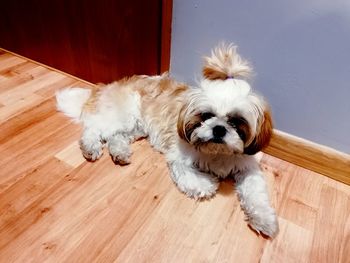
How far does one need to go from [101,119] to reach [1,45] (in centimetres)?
125

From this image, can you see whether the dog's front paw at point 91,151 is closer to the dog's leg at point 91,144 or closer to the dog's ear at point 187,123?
the dog's leg at point 91,144

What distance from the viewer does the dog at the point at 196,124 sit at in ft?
3.35

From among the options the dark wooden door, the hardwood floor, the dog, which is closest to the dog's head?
the dog

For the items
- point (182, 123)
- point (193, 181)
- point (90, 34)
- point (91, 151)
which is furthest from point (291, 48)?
point (90, 34)

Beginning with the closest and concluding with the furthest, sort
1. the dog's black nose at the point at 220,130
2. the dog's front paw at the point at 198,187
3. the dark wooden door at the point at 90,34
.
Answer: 1. the dog's black nose at the point at 220,130
2. the dog's front paw at the point at 198,187
3. the dark wooden door at the point at 90,34

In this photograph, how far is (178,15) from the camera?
133 centimetres

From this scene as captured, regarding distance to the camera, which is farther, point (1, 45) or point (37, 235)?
point (1, 45)

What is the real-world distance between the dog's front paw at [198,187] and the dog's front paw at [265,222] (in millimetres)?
177

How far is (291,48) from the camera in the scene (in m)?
1.17

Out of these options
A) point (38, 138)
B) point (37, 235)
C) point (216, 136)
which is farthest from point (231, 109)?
point (38, 138)

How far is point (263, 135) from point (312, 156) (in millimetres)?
423

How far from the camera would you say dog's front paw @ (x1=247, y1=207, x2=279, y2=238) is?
1082mm

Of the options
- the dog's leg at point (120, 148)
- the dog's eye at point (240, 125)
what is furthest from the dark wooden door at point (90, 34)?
the dog's eye at point (240, 125)

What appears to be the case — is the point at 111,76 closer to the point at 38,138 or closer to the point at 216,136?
the point at 38,138
